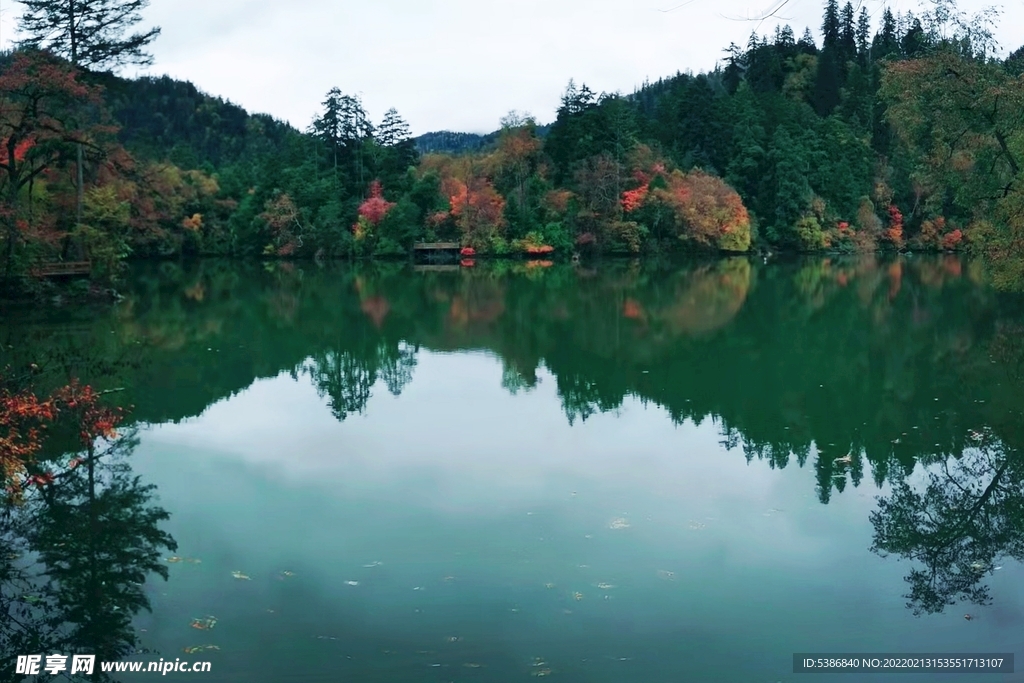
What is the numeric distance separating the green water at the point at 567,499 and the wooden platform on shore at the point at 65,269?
187 inches

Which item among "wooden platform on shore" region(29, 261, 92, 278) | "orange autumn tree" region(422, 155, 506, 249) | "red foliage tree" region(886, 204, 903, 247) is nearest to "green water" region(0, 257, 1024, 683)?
"wooden platform on shore" region(29, 261, 92, 278)

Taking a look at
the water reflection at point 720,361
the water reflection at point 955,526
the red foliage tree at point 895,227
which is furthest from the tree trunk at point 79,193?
the red foliage tree at point 895,227

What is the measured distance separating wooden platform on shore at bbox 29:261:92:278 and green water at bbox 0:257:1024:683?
4.76 m

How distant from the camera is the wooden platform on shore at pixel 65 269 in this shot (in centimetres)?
2644

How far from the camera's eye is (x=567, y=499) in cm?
947

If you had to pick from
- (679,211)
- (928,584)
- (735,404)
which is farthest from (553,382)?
(679,211)

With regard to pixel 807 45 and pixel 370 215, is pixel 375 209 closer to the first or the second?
pixel 370 215

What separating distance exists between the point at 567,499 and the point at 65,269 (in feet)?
77.6

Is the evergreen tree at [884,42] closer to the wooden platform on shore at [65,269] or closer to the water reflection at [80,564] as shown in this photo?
the wooden platform on shore at [65,269]

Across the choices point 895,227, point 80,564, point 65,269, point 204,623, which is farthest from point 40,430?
point 895,227

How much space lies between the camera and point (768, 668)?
601 cm

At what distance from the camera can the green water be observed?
21.1 feet

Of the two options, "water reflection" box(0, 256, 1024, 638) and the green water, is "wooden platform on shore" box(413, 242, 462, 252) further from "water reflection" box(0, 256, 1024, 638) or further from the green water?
the green water

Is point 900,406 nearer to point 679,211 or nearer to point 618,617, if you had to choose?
point 618,617
